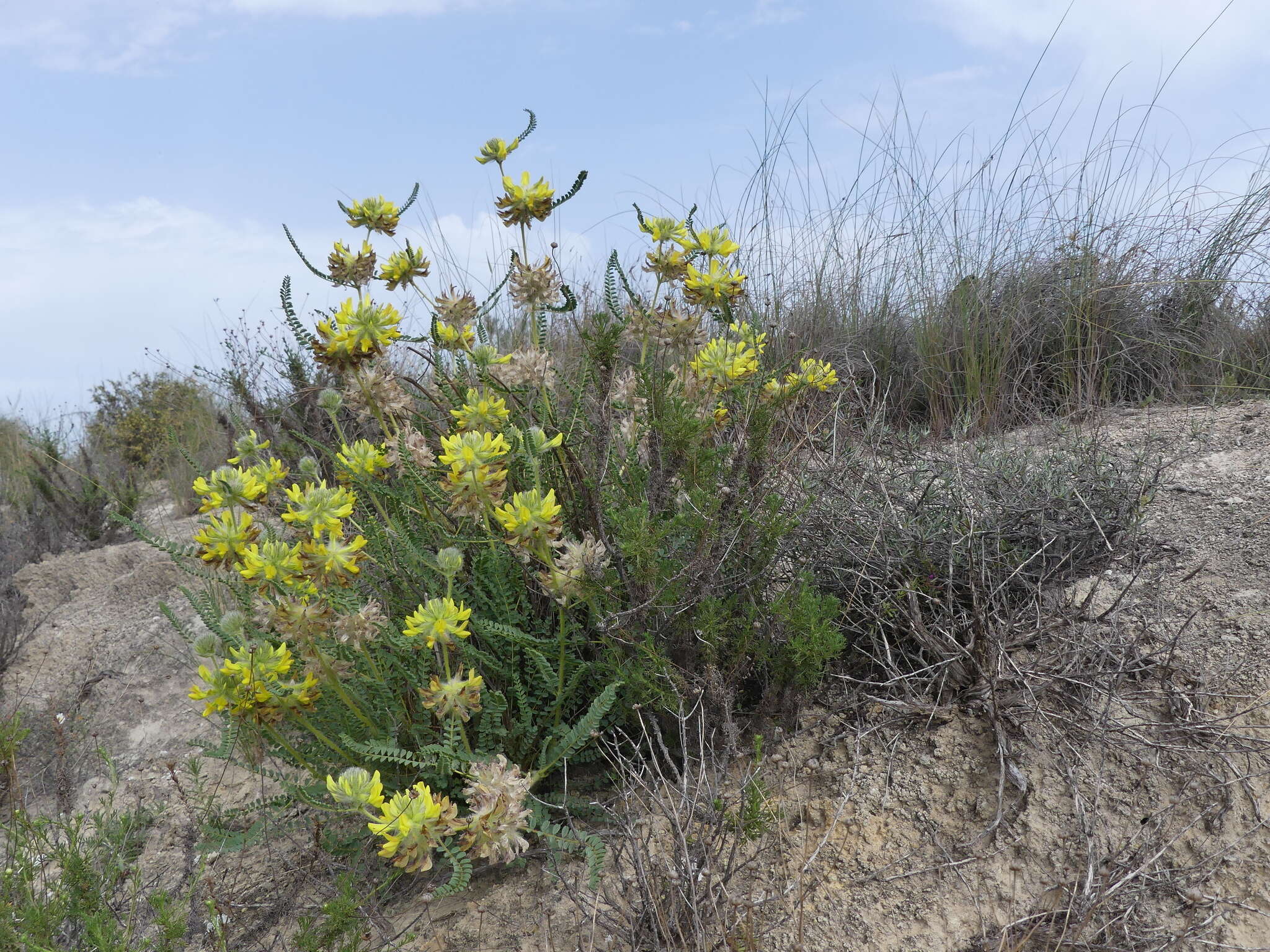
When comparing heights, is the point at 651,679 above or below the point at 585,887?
above

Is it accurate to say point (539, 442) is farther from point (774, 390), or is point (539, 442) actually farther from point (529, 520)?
point (774, 390)

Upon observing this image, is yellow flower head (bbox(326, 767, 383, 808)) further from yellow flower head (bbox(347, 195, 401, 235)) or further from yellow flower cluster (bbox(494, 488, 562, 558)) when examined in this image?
yellow flower head (bbox(347, 195, 401, 235))

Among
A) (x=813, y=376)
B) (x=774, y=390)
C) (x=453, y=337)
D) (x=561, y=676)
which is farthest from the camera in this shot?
(x=813, y=376)

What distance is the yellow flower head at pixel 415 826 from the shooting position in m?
1.44

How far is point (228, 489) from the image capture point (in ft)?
5.54

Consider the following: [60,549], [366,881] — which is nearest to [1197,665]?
[366,881]

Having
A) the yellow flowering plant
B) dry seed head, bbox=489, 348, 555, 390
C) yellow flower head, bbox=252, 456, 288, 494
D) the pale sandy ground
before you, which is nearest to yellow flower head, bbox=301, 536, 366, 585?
the yellow flowering plant

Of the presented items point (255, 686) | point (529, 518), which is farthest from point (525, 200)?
point (255, 686)

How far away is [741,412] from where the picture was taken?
204 cm

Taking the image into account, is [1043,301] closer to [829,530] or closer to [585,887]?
[829,530]

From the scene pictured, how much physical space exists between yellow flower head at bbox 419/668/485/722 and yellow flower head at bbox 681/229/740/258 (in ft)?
3.47

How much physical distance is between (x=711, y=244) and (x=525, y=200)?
1.42 ft

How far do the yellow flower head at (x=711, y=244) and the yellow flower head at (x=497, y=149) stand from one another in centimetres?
48

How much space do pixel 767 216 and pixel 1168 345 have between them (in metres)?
2.48
